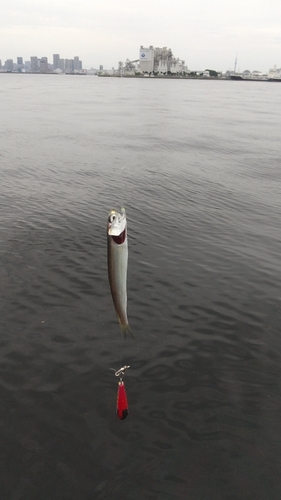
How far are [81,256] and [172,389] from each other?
8.37m

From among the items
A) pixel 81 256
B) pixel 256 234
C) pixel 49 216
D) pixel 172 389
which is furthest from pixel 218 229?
pixel 172 389

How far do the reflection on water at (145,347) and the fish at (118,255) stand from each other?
3.93 metres

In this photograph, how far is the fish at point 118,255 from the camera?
5035mm

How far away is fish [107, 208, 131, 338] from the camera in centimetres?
504

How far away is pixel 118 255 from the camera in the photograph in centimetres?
552

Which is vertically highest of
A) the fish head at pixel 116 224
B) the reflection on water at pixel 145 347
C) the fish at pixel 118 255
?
the fish head at pixel 116 224

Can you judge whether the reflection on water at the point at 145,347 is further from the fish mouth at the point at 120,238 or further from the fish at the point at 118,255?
the fish mouth at the point at 120,238

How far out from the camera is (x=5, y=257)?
16.5 meters

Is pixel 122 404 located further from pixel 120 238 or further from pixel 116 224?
pixel 116 224

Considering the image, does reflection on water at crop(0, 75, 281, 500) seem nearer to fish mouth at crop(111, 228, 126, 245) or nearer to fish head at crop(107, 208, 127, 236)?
fish mouth at crop(111, 228, 126, 245)

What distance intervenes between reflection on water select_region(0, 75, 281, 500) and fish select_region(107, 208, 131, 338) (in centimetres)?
393

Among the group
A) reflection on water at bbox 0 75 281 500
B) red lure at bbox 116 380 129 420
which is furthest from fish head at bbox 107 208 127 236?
reflection on water at bbox 0 75 281 500

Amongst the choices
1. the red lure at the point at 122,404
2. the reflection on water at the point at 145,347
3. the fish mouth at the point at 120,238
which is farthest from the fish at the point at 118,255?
the reflection on water at the point at 145,347

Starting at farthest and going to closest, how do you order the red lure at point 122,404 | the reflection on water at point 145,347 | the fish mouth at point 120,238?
the red lure at point 122,404 → the reflection on water at point 145,347 → the fish mouth at point 120,238
